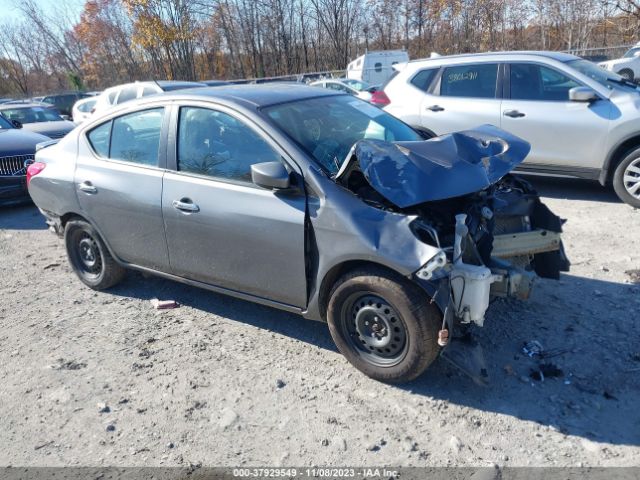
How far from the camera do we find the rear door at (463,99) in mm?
7391

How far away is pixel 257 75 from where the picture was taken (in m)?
36.8

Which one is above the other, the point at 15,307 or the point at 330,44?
the point at 330,44

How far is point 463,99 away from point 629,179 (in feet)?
7.83

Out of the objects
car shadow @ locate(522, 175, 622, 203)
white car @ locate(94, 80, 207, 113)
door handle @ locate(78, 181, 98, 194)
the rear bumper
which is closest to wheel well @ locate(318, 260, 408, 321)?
door handle @ locate(78, 181, 98, 194)

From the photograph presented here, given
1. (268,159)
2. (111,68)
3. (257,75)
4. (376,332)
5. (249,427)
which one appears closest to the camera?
(249,427)

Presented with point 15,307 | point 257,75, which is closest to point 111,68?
point 257,75

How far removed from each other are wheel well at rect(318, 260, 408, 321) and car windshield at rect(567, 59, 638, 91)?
17.0 feet

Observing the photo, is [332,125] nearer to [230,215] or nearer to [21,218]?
[230,215]

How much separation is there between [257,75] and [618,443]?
120ft

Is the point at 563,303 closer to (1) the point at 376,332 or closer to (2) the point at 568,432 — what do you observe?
(2) the point at 568,432

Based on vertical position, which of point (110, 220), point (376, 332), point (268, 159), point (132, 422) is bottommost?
point (132, 422)

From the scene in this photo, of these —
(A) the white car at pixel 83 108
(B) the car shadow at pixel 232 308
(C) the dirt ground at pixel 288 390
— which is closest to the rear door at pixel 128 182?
(B) the car shadow at pixel 232 308

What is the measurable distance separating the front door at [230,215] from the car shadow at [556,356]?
2.10 feet

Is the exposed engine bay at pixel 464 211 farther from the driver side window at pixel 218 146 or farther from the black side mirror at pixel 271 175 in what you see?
the driver side window at pixel 218 146
